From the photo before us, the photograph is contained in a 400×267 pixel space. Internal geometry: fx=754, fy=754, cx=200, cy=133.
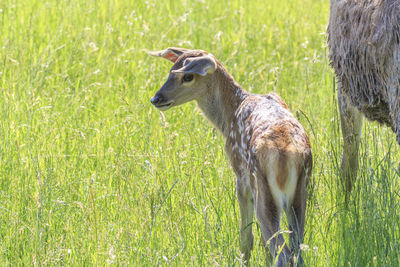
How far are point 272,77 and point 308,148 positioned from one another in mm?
3754

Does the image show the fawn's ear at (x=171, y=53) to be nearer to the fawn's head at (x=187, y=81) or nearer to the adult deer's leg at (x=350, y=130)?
the fawn's head at (x=187, y=81)

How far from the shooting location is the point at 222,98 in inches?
220

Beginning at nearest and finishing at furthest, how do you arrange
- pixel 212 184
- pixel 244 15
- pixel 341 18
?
pixel 341 18 → pixel 212 184 → pixel 244 15

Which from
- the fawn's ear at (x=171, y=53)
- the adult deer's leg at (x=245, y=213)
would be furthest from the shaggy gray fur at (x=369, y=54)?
the fawn's ear at (x=171, y=53)

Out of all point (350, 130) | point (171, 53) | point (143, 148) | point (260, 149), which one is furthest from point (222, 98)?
point (260, 149)

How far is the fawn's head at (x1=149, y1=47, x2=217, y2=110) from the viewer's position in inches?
208

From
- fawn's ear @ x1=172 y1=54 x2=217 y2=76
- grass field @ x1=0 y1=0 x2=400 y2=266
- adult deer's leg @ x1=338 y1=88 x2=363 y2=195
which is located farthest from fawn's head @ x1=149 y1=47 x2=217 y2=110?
adult deer's leg @ x1=338 y1=88 x2=363 y2=195

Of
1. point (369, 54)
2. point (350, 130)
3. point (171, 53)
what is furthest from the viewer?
point (350, 130)

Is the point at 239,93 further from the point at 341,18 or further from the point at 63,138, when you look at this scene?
the point at 63,138

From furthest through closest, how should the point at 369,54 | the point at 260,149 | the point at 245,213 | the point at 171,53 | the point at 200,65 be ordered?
the point at 171,53 < the point at 200,65 < the point at 245,213 < the point at 369,54 < the point at 260,149

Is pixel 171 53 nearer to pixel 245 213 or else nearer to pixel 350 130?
pixel 245 213

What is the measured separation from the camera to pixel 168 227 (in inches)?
195

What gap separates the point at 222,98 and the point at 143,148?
3.39 ft

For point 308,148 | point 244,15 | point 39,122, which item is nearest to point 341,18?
point 308,148
